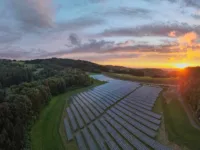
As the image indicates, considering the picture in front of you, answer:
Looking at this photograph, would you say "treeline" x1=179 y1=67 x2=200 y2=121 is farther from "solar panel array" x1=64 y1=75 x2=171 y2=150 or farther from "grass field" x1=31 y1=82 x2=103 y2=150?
"grass field" x1=31 y1=82 x2=103 y2=150

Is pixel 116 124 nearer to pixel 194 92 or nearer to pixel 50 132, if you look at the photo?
pixel 50 132

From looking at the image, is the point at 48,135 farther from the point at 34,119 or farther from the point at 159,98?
the point at 159,98

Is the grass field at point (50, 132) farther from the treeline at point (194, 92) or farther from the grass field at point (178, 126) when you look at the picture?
the treeline at point (194, 92)

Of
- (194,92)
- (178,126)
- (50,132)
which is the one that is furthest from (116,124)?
(194,92)

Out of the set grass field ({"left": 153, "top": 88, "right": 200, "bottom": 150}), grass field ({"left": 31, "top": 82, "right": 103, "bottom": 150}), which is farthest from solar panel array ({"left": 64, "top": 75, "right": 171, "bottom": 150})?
grass field ({"left": 153, "top": 88, "right": 200, "bottom": 150})

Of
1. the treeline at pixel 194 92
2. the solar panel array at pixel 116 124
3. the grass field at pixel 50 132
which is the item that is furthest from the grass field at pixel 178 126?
the grass field at pixel 50 132

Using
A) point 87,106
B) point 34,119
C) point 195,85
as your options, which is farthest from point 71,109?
point 195,85
